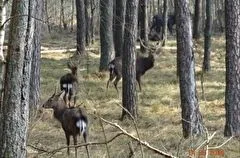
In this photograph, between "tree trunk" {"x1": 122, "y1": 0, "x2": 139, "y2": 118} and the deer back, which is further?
"tree trunk" {"x1": 122, "y1": 0, "x2": 139, "y2": 118}

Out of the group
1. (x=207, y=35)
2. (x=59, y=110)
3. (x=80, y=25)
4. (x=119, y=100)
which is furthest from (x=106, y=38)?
(x=59, y=110)

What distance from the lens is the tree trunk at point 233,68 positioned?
10.7 metres

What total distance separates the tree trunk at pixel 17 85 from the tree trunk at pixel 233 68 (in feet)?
17.3

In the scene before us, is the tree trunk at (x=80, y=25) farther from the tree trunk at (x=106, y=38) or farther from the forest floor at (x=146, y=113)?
the tree trunk at (x=106, y=38)

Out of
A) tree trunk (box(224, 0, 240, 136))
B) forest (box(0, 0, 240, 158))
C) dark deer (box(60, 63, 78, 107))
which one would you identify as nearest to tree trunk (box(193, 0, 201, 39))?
forest (box(0, 0, 240, 158))

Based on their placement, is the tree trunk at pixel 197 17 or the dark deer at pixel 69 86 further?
the tree trunk at pixel 197 17

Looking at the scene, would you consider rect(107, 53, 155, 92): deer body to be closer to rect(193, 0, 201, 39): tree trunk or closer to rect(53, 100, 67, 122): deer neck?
rect(53, 100, 67, 122): deer neck

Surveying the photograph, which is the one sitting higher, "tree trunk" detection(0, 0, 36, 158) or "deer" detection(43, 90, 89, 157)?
"tree trunk" detection(0, 0, 36, 158)

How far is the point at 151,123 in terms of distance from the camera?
508 inches

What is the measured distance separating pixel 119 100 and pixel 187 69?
4909 mm

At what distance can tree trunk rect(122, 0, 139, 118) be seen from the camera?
12680 millimetres

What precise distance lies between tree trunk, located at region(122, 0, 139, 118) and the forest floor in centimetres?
55

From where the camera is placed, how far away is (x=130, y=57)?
512 inches

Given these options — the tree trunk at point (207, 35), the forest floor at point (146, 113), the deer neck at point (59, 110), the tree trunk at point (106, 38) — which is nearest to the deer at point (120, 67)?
the forest floor at point (146, 113)
